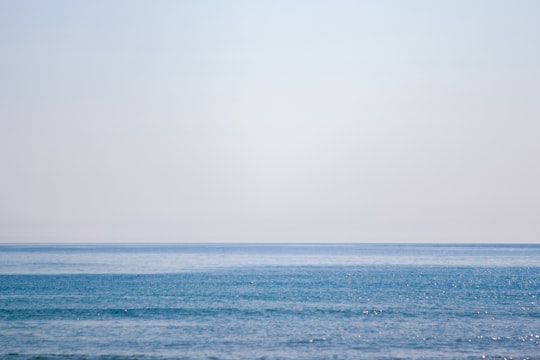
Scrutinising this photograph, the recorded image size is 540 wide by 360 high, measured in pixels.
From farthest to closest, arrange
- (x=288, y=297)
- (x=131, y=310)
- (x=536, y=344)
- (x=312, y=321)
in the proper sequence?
1. (x=288, y=297)
2. (x=131, y=310)
3. (x=312, y=321)
4. (x=536, y=344)

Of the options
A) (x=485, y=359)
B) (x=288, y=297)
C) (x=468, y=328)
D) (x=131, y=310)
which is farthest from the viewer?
(x=288, y=297)

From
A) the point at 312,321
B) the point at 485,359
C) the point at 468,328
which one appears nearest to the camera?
the point at 485,359

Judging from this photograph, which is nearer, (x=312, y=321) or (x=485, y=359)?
(x=485, y=359)

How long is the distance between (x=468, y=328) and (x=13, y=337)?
37.0 m

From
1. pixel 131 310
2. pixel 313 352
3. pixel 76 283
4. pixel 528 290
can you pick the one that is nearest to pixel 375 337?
pixel 313 352

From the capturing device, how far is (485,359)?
4319cm

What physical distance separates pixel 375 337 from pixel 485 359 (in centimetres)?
1019

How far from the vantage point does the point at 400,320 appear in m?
60.7

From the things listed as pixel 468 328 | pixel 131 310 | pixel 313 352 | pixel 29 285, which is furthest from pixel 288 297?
pixel 29 285

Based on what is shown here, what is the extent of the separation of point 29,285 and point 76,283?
7161mm

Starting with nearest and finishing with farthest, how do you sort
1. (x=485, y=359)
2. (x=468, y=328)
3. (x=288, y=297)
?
(x=485, y=359) → (x=468, y=328) → (x=288, y=297)

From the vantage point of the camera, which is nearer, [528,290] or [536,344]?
[536,344]

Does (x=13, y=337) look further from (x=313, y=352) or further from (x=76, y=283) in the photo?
(x=76, y=283)

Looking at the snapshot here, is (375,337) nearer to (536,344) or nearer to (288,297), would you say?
(536,344)
